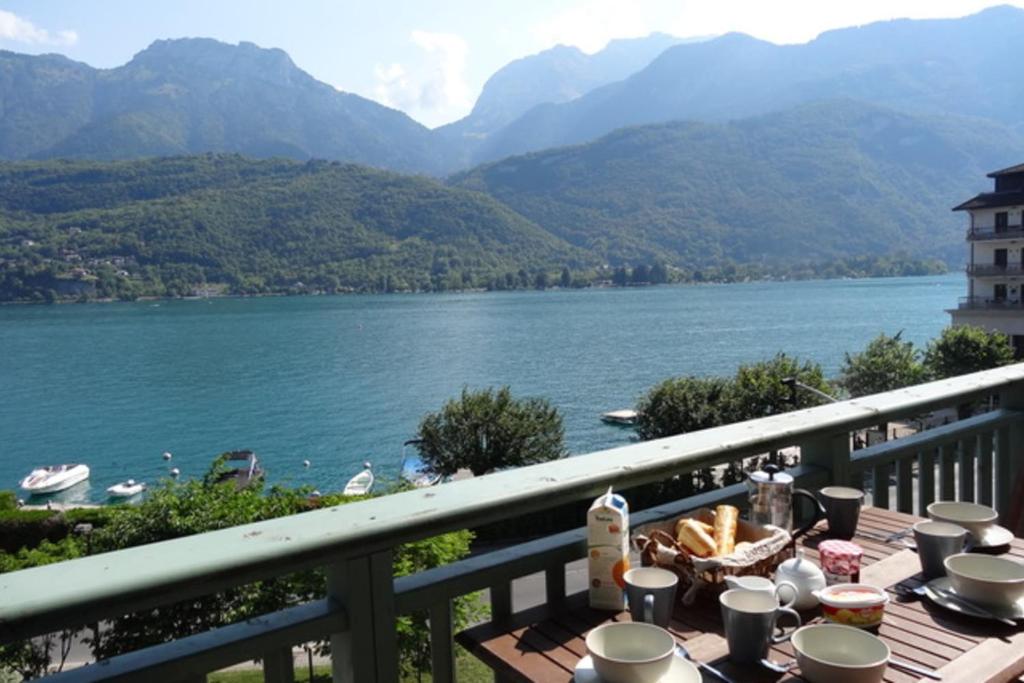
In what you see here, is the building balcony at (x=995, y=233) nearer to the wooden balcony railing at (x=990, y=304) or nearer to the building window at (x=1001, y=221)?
the building window at (x=1001, y=221)

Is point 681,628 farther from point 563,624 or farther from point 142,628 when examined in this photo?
point 142,628

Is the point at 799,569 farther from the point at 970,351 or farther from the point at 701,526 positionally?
the point at 970,351

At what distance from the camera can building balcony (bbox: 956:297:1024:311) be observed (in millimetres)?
43688

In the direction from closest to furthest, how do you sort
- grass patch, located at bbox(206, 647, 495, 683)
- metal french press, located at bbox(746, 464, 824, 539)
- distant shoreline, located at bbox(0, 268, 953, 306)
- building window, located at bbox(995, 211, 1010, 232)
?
metal french press, located at bbox(746, 464, 824, 539), grass patch, located at bbox(206, 647, 495, 683), building window, located at bbox(995, 211, 1010, 232), distant shoreline, located at bbox(0, 268, 953, 306)

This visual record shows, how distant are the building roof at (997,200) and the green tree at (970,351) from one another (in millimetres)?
8242

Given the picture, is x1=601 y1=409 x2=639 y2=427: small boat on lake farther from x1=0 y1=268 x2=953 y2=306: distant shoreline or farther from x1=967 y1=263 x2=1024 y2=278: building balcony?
x1=0 y1=268 x2=953 y2=306: distant shoreline

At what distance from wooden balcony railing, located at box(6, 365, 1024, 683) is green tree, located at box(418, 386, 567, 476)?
31364mm

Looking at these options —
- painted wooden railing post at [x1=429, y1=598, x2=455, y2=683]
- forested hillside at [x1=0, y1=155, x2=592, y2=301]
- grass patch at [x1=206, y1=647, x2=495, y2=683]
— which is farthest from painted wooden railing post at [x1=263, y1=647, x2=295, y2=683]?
forested hillside at [x1=0, y1=155, x2=592, y2=301]

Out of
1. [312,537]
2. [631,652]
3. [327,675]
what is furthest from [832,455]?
[327,675]

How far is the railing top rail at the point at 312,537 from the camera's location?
1.15 metres

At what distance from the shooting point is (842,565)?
1.95m

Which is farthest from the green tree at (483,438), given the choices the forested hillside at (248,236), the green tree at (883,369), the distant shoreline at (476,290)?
the distant shoreline at (476,290)

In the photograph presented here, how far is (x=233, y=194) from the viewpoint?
603 feet

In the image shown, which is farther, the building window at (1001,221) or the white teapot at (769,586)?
the building window at (1001,221)
